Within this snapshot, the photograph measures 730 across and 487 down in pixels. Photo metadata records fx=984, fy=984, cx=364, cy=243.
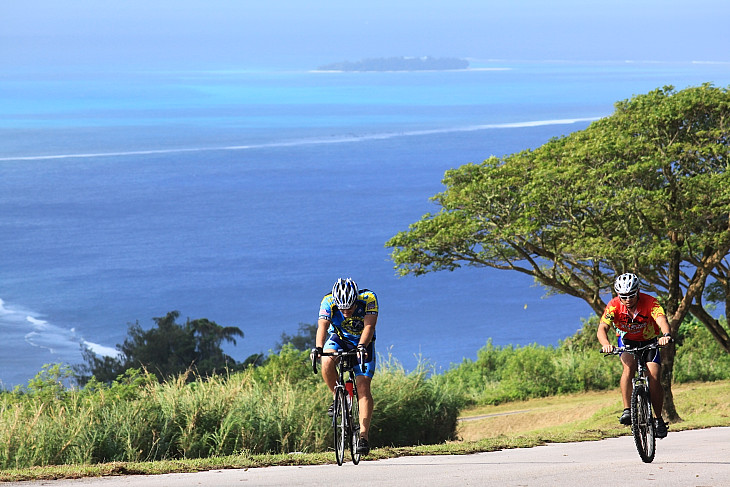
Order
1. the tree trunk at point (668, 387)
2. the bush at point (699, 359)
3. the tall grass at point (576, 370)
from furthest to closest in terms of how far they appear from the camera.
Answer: the tall grass at point (576, 370) < the bush at point (699, 359) < the tree trunk at point (668, 387)

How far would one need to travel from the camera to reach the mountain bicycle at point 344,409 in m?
10.0

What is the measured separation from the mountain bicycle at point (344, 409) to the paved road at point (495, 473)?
11.1 inches

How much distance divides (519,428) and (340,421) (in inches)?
794

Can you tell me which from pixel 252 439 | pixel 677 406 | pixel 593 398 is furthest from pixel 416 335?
pixel 252 439

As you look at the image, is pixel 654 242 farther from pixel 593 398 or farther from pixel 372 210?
pixel 372 210

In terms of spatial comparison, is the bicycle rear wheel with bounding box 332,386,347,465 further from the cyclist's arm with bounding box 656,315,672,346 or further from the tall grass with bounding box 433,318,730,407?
the tall grass with bounding box 433,318,730,407

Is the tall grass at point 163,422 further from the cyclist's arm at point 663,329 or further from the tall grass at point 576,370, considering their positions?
the tall grass at point 576,370

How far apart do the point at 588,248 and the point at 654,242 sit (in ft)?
4.85

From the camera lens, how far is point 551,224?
24500mm

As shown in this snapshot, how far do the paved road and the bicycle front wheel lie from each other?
0.76 ft

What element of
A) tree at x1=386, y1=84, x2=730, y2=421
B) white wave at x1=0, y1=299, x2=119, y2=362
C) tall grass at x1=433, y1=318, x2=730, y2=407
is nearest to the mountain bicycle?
tree at x1=386, y1=84, x2=730, y2=421

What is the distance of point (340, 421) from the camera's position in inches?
400

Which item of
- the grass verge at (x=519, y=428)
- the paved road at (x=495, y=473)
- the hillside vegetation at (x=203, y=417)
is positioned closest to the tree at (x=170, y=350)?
the grass verge at (x=519, y=428)

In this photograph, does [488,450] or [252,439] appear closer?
[488,450]
